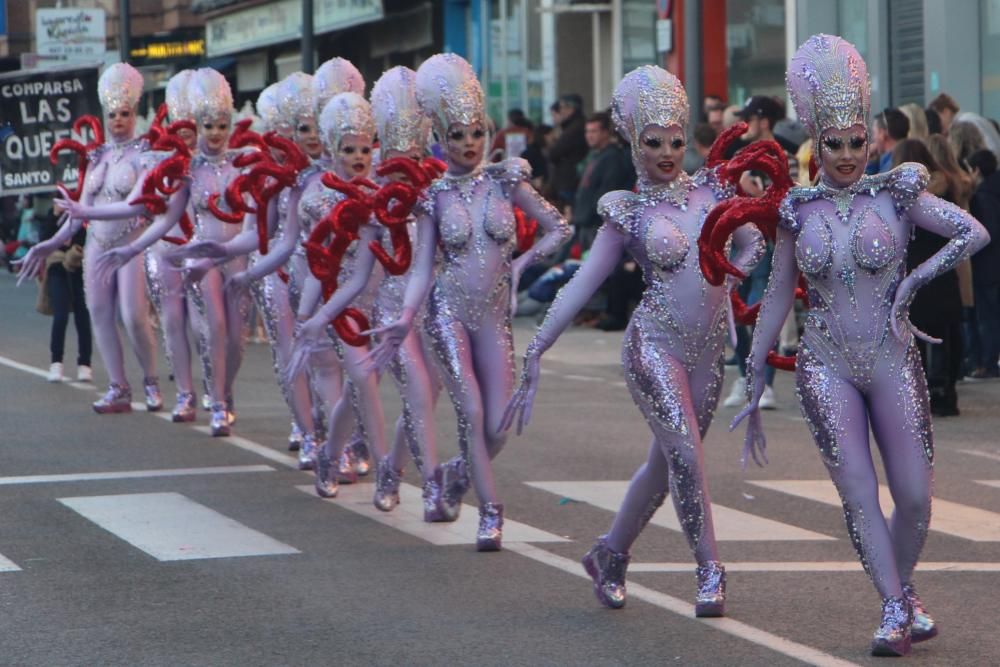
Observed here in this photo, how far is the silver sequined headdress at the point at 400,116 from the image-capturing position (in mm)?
10508

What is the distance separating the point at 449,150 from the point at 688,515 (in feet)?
7.98

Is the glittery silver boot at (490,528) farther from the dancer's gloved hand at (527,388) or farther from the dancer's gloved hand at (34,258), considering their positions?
the dancer's gloved hand at (34,258)

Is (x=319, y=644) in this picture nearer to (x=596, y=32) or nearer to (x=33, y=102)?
(x=33, y=102)

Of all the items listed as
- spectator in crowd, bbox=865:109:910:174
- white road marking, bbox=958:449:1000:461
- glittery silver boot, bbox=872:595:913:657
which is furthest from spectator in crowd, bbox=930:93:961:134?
glittery silver boot, bbox=872:595:913:657

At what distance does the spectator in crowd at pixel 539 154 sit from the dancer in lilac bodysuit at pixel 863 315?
1679cm

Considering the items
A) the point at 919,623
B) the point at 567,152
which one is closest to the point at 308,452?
the point at 919,623

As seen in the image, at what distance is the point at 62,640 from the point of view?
762cm

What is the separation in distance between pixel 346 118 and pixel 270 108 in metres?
2.50

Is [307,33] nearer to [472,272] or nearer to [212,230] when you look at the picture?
[212,230]

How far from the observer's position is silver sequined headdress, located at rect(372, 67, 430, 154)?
10.5 metres

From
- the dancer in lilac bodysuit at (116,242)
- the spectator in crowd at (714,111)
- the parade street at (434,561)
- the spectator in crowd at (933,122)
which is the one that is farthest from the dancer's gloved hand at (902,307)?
the spectator in crowd at (714,111)

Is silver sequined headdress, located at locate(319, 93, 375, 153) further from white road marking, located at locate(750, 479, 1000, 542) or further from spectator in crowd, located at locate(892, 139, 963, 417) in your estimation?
spectator in crowd, located at locate(892, 139, 963, 417)

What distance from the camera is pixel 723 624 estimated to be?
7750mm

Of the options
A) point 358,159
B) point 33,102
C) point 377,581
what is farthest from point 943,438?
point 33,102
